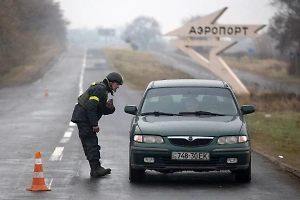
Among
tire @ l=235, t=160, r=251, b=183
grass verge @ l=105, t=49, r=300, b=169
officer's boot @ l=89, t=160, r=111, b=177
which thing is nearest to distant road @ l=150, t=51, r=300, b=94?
grass verge @ l=105, t=49, r=300, b=169

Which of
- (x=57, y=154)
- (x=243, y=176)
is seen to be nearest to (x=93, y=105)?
(x=243, y=176)

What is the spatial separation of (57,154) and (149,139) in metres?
4.54

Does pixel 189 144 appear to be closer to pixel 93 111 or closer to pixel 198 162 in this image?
pixel 198 162

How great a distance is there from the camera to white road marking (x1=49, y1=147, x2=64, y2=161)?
1505 cm

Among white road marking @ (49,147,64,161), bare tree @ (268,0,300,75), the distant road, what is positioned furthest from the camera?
bare tree @ (268,0,300,75)

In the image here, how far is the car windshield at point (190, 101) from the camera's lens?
12646 millimetres

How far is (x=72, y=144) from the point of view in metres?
17.9

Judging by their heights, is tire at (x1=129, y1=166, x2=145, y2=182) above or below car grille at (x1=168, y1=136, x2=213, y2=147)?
below

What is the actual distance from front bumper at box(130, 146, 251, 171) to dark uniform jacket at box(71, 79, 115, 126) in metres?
1.29

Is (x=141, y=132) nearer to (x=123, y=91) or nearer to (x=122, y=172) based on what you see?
(x=122, y=172)

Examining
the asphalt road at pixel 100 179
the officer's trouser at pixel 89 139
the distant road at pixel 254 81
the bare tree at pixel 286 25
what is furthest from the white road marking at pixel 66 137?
the bare tree at pixel 286 25

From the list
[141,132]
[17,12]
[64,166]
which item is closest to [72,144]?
[64,166]

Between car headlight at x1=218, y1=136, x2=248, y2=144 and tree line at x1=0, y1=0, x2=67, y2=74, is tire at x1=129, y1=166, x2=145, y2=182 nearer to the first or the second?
car headlight at x1=218, y1=136, x2=248, y2=144

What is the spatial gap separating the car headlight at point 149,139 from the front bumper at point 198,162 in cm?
12
